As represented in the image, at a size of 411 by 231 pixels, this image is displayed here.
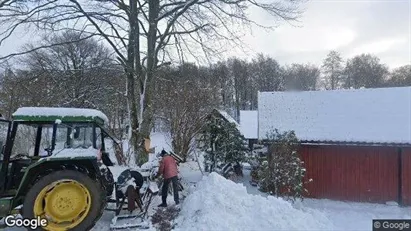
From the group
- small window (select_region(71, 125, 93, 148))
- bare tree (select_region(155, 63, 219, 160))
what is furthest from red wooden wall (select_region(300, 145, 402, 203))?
small window (select_region(71, 125, 93, 148))

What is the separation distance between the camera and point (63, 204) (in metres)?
6.32

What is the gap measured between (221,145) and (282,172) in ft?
16.2

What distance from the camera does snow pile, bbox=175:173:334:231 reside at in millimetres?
6539

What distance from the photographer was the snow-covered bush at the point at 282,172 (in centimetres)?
1294

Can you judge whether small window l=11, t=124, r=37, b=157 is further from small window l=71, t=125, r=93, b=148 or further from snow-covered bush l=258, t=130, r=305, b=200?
snow-covered bush l=258, t=130, r=305, b=200

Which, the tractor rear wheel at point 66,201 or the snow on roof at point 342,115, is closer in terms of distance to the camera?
the tractor rear wheel at point 66,201

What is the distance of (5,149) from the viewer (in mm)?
→ 6238

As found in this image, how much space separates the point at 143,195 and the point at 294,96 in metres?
12.4

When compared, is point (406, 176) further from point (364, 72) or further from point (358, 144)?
point (364, 72)

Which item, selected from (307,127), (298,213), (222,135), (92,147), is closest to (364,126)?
(307,127)

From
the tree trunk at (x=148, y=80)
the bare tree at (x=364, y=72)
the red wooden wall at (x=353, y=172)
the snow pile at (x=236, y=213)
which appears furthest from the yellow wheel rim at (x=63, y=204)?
the bare tree at (x=364, y=72)

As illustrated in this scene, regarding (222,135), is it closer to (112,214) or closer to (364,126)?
(364,126)

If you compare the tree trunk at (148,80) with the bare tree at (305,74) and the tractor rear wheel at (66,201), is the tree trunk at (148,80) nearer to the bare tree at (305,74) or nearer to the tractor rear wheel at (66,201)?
the tractor rear wheel at (66,201)

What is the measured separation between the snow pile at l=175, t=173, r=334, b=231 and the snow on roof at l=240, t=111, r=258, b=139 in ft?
55.7
